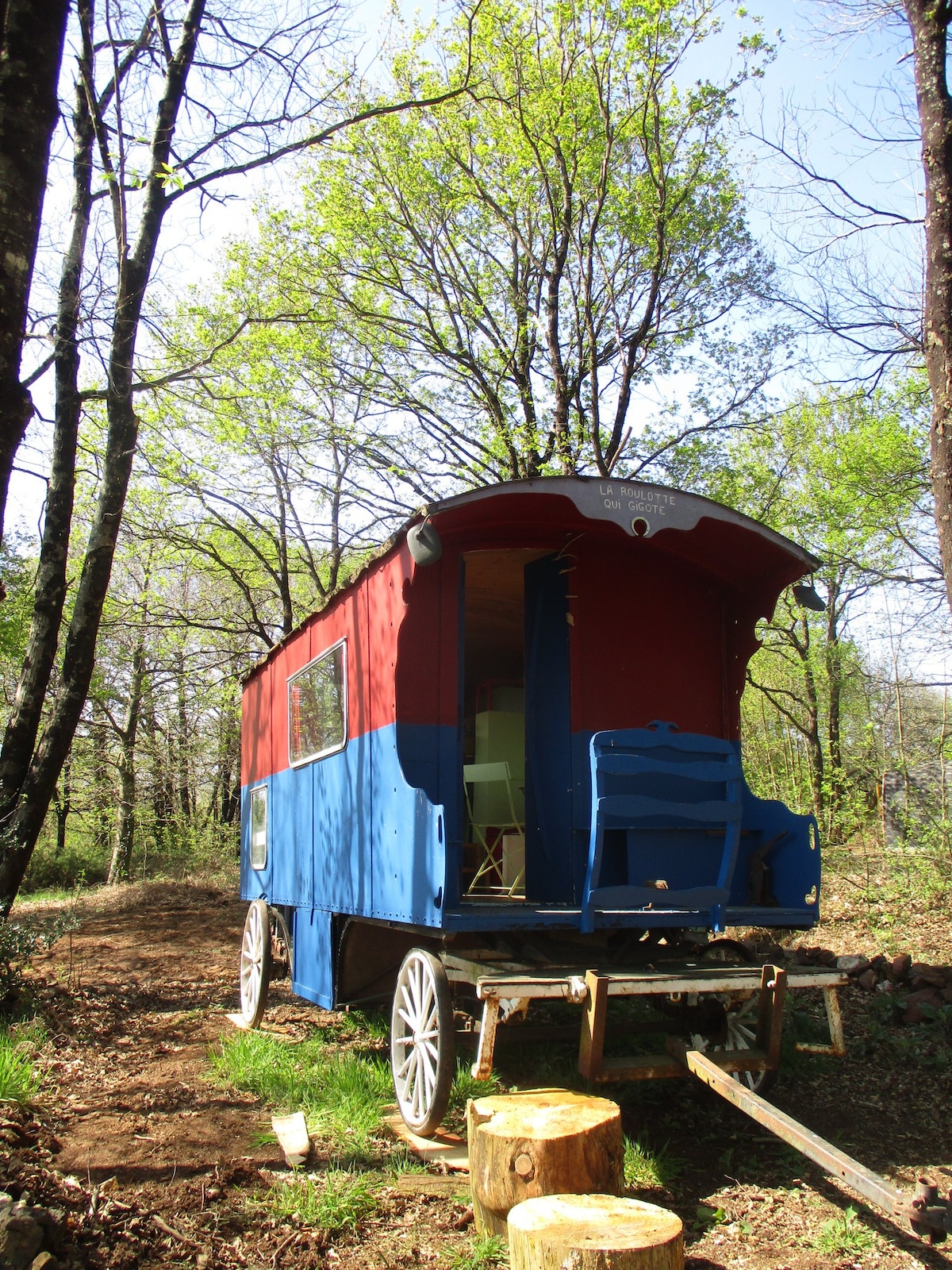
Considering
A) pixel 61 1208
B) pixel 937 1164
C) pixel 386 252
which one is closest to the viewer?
pixel 61 1208

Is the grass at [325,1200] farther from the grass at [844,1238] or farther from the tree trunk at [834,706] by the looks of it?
the tree trunk at [834,706]

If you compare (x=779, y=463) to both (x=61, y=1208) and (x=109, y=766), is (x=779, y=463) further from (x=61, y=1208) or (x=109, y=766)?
(x=61, y=1208)

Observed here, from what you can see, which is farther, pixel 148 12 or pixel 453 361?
pixel 453 361

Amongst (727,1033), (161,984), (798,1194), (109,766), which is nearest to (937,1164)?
(798,1194)

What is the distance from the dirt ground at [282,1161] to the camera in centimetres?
367

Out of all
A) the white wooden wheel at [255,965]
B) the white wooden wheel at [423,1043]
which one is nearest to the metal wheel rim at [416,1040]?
the white wooden wheel at [423,1043]

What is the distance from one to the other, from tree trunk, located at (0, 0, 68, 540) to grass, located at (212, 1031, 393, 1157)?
3344mm

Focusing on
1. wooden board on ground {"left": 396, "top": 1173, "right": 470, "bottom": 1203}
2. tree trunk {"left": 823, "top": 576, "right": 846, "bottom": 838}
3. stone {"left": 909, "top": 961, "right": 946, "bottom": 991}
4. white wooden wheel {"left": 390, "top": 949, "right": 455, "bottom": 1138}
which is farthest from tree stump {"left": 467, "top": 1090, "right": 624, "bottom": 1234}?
tree trunk {"left": 823, "top": 576, "right": 846, "bottom": 838}

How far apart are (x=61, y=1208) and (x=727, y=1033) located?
365 centimetres

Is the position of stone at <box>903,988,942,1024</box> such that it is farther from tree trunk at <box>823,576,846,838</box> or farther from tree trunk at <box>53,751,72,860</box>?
tree trunk at <box>53,751,72,860</box>

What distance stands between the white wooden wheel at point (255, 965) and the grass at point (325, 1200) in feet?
10.7

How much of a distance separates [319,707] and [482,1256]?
171 inches

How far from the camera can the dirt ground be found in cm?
367

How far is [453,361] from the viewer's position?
16641 mm
